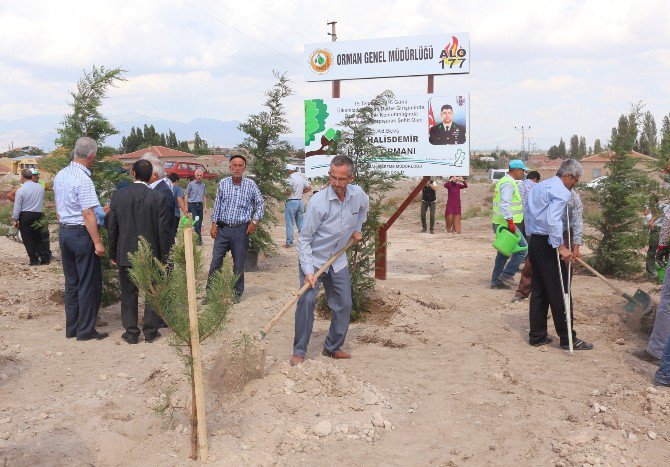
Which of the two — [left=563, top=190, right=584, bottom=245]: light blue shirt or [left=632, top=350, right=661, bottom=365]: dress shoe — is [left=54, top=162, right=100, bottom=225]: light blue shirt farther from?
[left=632, top=350, right=661, bottom=365]: dress shoe

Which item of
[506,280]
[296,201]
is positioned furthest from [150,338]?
[296,201]

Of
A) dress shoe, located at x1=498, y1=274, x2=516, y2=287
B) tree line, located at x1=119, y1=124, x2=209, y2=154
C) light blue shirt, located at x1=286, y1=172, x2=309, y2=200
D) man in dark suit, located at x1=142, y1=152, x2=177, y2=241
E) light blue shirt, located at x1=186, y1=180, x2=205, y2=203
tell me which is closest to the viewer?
man in dark suit, located at x1=142, y1=152, x2=177, y2=241

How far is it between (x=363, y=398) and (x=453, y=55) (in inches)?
216

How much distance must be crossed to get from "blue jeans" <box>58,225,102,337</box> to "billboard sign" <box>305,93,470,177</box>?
11.8ft

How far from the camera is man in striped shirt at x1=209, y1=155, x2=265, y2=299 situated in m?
7.71

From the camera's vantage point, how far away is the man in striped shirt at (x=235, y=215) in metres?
7.71

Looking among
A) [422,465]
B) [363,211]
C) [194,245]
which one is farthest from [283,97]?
[422,465]

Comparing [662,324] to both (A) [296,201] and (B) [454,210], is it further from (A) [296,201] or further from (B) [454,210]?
(B) [454,210]

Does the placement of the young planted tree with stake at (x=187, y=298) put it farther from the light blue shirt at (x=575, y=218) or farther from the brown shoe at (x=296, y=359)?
the light blue shirt at (x=575, y=218)

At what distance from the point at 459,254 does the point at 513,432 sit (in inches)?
354

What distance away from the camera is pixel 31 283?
9.24m

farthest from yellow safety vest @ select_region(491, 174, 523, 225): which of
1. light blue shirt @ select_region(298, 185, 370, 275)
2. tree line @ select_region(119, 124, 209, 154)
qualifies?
tree line @ select_region(119, 124, 209, 154)

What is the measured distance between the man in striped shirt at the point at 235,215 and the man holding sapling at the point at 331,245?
219 cm

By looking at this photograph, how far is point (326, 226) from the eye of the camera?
562cm
